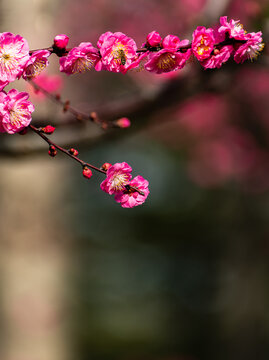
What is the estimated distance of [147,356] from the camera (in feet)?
24.3

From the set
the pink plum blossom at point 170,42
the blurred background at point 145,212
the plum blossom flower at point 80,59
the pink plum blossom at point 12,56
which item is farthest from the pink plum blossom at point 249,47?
the blurred background at point 145,212

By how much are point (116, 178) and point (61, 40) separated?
24 cm

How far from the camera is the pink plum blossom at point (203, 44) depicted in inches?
27.6

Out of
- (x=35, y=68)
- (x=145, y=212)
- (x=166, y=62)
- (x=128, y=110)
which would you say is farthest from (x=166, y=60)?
(x=145, y=212)

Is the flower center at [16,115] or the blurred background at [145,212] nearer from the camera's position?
the flower center at [16,115]

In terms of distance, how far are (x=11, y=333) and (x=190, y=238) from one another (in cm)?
677

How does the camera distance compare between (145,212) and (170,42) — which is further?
(145,212)

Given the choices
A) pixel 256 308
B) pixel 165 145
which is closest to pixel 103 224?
pixel 165 145

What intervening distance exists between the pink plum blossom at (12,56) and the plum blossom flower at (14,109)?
4 centimetres

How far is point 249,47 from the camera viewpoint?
28.1 inches

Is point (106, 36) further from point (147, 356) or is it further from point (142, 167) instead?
point (142, 167)

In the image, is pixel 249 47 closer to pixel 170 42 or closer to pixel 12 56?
pixel 170 42

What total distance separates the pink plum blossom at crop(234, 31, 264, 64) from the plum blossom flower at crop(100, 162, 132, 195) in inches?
10.1

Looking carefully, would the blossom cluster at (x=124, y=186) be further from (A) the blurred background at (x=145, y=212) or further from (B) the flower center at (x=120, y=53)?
(A) the blurred background at (x=145, y=212)
